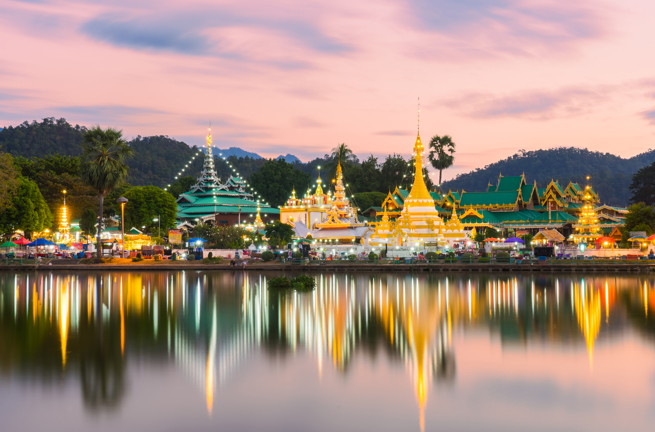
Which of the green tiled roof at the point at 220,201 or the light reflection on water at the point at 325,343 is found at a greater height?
the green tiled roof at the point at 220,201

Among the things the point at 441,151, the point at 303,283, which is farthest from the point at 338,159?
the point at 303,283

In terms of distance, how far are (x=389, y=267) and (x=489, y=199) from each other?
114 feet

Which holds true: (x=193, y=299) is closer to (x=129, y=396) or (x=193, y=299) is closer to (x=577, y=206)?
(x=129, y=396)

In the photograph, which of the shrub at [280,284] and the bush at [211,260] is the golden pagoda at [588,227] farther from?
the shrub at [280,284]

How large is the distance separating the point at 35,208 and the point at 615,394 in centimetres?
5481

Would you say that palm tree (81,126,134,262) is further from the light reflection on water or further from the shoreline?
the light reflection on water

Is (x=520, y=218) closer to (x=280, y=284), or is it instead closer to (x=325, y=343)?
(x=280, y=284)

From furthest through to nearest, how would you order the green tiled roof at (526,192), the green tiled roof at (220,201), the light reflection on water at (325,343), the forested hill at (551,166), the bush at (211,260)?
the forested hill at (551,166) → the green tiled roof at (220,201) → the green tiled roof at (526,192) → the bush at (211,260) → the light reflection on water at (325,343)

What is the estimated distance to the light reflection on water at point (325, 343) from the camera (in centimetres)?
1355

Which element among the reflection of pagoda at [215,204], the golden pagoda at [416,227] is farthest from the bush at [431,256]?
the reflection of pagoda at [215,204]

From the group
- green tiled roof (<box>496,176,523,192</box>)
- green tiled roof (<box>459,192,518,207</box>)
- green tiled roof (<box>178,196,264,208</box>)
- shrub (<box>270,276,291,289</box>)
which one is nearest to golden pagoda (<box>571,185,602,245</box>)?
green tiled roof (<box>459,192,518,207</box>)

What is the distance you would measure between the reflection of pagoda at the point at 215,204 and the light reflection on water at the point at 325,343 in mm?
51232

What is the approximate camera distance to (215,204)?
88.4 meters

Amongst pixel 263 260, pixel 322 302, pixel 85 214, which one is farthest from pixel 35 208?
pixel 322 302
